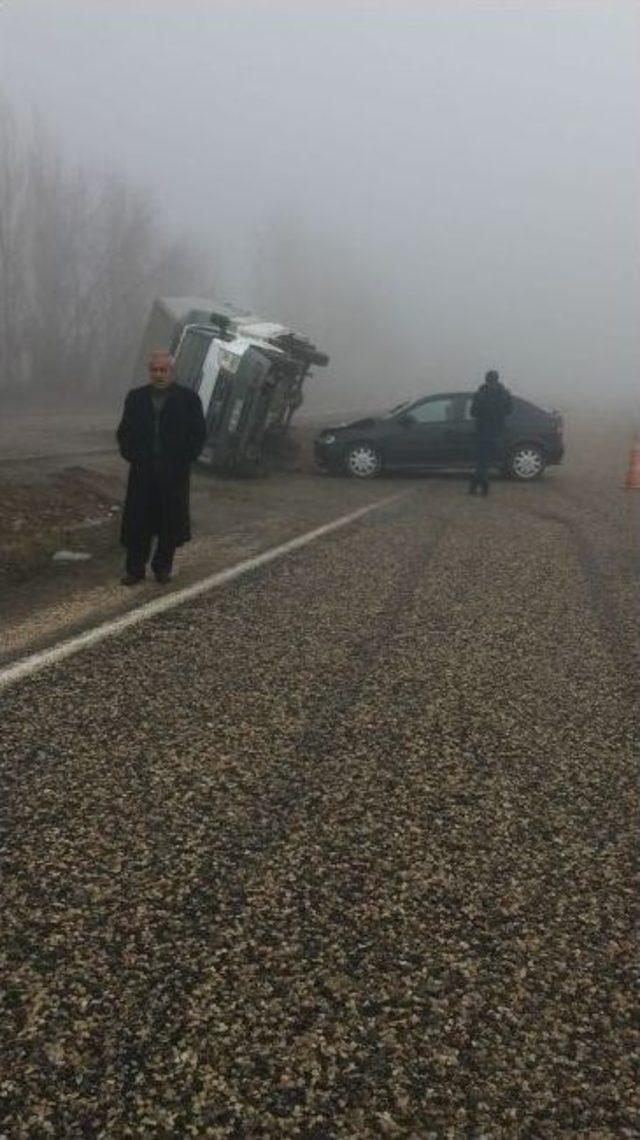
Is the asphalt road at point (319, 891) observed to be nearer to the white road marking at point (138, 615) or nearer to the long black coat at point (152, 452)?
the white road marking at point (138, 615)

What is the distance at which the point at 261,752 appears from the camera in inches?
151

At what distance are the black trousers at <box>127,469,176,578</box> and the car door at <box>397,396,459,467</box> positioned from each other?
380 inches

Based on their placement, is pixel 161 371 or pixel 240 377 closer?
pixel 161 371

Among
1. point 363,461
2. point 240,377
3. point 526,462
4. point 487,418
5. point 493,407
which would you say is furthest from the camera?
point 526,462

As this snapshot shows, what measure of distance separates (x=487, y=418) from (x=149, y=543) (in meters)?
8.62

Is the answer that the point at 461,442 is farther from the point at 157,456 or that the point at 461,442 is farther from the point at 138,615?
the point at 138,615

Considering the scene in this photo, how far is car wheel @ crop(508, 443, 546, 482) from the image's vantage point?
653 inches

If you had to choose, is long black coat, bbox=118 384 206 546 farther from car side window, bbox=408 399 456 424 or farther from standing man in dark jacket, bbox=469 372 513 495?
car side window, bbox=408 399 456 424

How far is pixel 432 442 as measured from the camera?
645 inches

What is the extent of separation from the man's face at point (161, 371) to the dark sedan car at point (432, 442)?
30.9ft

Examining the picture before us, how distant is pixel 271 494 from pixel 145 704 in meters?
9.79

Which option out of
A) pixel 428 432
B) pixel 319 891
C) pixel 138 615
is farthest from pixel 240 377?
pixel 319 891

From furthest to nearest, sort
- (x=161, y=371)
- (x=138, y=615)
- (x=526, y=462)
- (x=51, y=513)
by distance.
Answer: (x=526, y=462)
(x=51, y=513)
(x=161, y=371)
(x=138, y=615)

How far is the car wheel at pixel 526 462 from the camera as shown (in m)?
16.6
